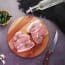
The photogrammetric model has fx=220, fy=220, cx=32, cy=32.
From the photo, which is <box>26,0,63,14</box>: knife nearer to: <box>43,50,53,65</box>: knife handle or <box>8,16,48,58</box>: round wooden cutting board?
<box>8,16,48,58</box>: round wooden cutting board

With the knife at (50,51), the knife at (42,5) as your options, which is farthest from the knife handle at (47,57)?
the knife at (42,5)

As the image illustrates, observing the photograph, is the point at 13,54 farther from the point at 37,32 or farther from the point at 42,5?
the point at 42,5

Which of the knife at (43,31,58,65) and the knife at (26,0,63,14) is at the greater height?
the knife at (26,0,63,14)

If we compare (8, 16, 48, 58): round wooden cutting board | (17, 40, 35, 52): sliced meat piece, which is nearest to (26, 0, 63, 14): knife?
(8, 16, 48, 58): round wooden cutting board

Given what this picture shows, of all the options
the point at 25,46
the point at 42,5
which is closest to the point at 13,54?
the point at 25,46

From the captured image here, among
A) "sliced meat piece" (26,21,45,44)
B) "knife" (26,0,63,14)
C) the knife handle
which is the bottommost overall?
the knife handle

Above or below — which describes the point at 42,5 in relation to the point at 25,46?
above
